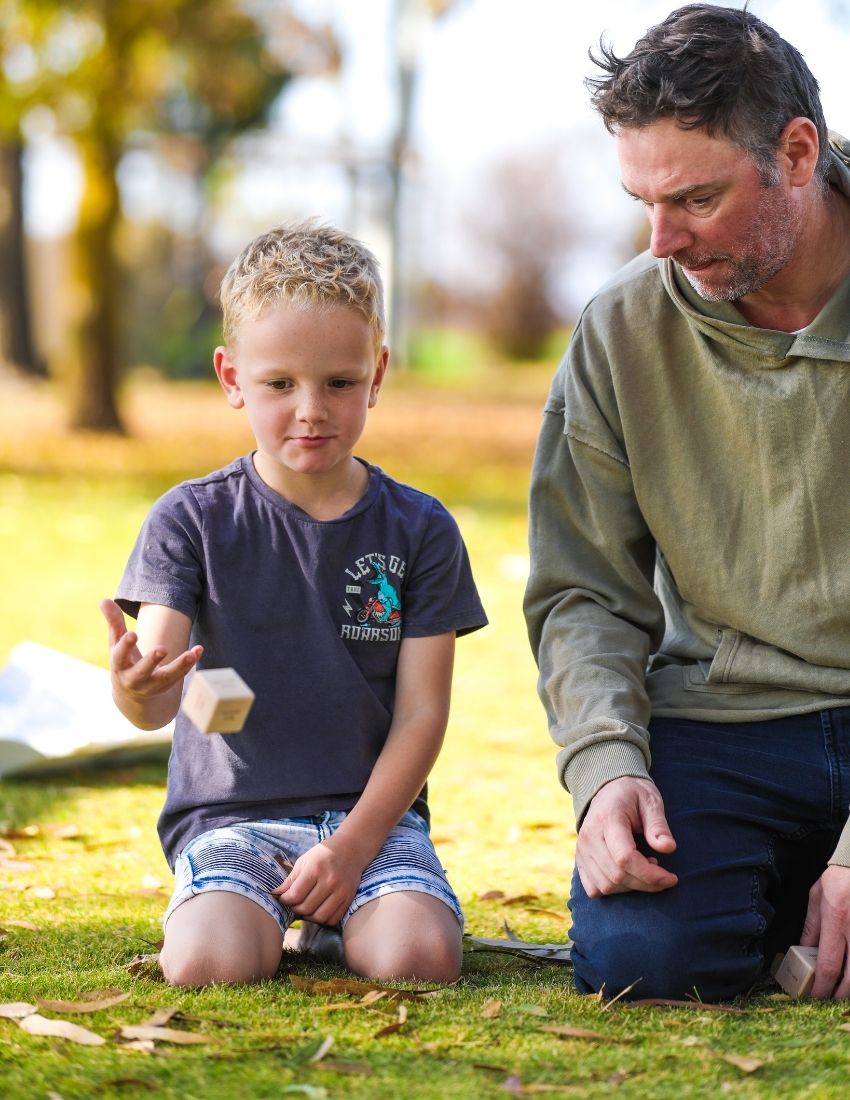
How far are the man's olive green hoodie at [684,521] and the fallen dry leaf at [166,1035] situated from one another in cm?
75

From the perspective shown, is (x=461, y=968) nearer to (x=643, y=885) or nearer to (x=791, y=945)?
(x=643, y=885)

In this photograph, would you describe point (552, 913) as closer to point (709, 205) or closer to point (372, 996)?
point (372, 996)

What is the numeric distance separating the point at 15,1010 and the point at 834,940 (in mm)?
1244

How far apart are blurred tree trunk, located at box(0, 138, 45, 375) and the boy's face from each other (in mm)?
18268

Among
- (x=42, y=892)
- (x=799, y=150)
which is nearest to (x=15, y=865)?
(x=42, y=892)

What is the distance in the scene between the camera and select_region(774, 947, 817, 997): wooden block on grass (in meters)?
2.42

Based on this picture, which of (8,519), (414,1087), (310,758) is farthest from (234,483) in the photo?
(8,519)

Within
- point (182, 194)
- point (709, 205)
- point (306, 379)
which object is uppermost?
point (182, 194)

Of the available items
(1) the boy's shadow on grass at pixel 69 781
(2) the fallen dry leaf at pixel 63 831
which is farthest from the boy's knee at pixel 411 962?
(1) the boy's shadow on grass at pixel 69 781

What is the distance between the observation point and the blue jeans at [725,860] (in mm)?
2447

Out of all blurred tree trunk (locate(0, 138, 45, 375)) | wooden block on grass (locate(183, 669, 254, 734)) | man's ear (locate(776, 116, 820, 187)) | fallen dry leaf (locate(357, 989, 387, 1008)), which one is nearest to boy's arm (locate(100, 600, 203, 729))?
wooden block on grass (locate(183, 669, 254, 734))

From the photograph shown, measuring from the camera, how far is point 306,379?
2.65 meters

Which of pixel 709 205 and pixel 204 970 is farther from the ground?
pixel 709 205

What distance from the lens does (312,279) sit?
269 centimetres
